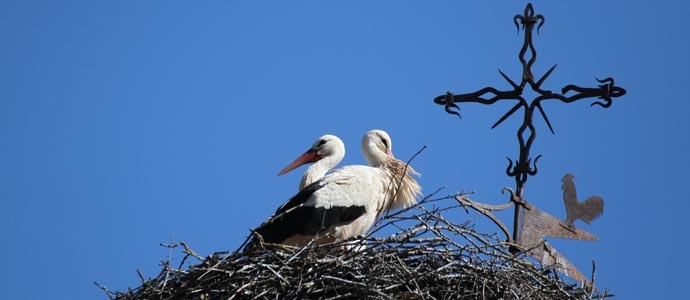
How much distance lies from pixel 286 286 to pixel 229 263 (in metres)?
0.28

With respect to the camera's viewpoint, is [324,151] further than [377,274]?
Yes

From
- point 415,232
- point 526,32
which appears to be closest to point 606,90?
point 526,32

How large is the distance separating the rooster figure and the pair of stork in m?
0.89

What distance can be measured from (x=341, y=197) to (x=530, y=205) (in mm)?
1296

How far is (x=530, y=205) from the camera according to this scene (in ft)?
23.1

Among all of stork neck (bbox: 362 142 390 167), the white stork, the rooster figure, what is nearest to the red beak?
the white stork

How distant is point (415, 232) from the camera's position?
22.9 ft

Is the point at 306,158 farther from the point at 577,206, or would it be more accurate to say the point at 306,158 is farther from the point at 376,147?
the point at 577,206

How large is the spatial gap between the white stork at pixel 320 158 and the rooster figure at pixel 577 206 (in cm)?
176

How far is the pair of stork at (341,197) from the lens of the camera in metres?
7.95

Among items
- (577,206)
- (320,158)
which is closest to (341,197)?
(320,158)

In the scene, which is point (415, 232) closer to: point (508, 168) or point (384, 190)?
point (508, 168)

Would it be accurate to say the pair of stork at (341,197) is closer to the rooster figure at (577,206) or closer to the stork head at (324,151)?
the stork head at (324,151)

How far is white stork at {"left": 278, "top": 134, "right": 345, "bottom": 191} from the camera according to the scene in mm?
8594
